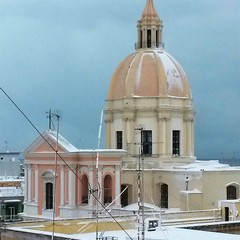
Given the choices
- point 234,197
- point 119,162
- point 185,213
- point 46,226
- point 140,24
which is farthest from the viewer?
point 140,24

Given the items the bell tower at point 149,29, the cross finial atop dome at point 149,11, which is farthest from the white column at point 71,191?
the cross finial atop dome at point 149,11

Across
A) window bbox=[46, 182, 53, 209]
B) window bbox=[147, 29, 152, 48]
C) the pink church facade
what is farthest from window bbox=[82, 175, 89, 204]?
window bbox=[147, 29, 152, 48]

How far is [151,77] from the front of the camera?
48.8 metres

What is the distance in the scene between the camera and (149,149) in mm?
47906

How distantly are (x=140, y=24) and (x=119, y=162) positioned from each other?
36.4 ft

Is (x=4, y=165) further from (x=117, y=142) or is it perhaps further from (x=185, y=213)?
(x=185, y=213)

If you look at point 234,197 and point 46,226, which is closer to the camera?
point 46,226

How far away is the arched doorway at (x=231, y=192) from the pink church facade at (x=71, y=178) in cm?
695

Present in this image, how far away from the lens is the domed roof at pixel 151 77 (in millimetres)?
48656

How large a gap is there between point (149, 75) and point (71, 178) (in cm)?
869

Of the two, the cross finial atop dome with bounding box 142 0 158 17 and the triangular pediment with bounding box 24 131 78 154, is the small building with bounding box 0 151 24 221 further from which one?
the cross finial atop dome with bounding box 142 0 158 17

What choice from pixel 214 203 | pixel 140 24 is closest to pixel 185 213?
pixel 214 203

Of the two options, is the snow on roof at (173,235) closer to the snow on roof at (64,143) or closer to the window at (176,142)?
the snow on roof at (64,143)

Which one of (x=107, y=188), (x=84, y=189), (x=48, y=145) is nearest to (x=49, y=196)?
(x=84, y=189)
